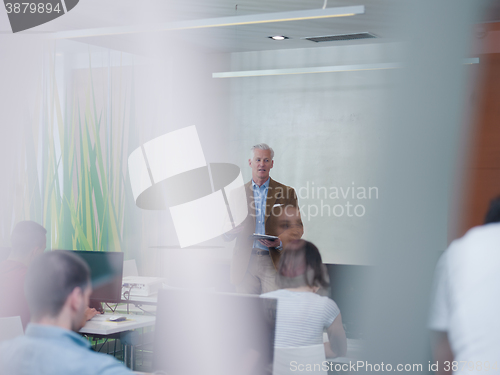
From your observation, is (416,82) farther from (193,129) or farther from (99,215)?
(193,129)

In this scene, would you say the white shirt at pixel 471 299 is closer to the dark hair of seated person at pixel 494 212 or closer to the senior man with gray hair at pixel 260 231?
the dark hair of seated person at pixel 494 212

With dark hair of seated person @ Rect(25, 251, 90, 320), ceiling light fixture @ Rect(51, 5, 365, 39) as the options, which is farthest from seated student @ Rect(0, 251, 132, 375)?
ceiling light fixture @ Rect(51, 5, 365, 39)

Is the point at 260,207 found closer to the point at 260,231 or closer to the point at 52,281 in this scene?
the point at 260,231

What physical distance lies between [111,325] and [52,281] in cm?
178

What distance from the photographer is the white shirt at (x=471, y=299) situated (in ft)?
3.12

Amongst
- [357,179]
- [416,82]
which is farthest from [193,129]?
[416,82]

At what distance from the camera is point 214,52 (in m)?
6.26

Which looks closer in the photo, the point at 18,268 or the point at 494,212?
the point at 494,212

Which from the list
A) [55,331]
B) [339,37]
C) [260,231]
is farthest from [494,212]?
[339,37]

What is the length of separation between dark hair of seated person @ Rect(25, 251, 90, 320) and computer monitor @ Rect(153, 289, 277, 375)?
390mm

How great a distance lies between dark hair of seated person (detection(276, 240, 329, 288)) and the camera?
217 cm

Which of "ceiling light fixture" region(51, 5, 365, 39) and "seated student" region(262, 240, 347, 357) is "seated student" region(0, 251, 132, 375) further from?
"ceiling light fixture" region(51, 5, 365, 39)
